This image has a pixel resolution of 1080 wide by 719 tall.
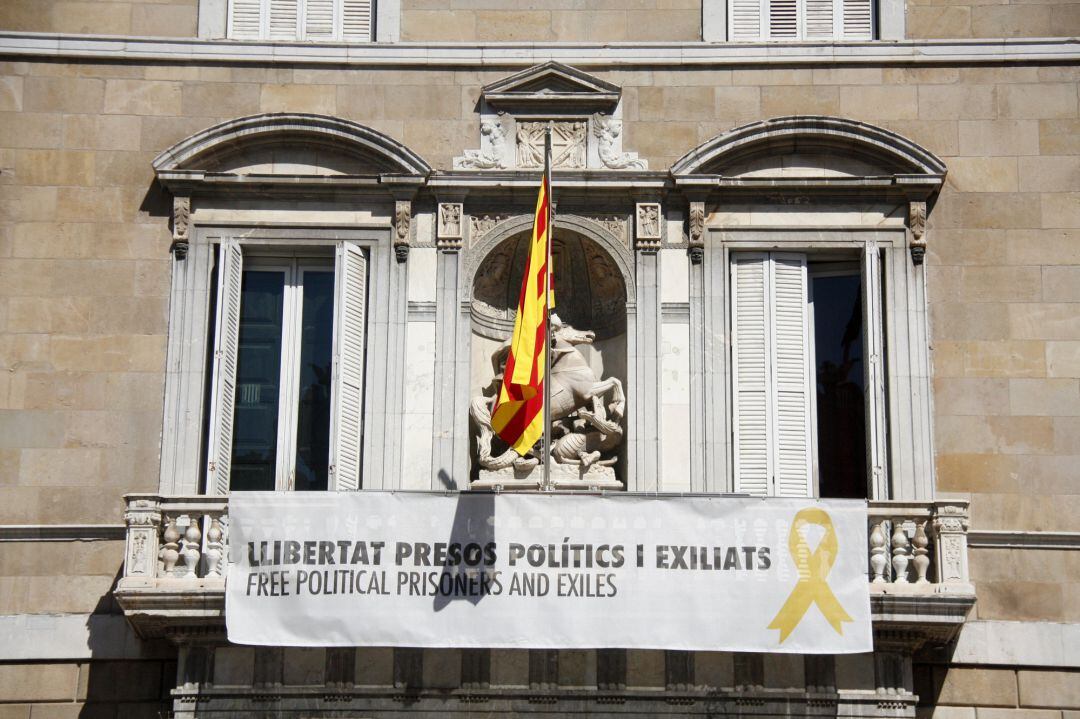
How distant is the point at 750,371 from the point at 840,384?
40.2 inches

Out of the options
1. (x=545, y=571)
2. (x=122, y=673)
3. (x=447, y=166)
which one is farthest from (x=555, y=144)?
(x=122, y=673)

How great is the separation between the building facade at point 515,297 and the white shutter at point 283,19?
0.06m

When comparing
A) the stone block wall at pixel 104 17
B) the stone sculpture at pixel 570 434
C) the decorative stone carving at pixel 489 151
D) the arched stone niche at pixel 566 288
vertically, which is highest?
the stone block wall at pixel 104 17

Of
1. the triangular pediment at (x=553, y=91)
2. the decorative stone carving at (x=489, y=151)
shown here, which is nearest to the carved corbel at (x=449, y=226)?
the decorative stone carving at (x=489, y=151)

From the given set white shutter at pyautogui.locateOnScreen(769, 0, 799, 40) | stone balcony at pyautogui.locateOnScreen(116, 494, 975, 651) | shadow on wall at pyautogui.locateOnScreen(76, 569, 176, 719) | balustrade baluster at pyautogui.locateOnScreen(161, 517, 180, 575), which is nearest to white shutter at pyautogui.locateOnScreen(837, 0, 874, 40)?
white shutter at pyautogui.locateOnScreen(769, 0, 799, 40)

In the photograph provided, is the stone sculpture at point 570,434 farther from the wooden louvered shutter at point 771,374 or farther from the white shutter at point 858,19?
the white shutter at point 858,19

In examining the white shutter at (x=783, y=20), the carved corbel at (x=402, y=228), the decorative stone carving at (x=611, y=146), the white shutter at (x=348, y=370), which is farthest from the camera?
the white shutter at (x=783, y=20)

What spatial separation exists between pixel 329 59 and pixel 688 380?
17.5 feet

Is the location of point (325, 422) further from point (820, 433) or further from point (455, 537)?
point (820, 433)

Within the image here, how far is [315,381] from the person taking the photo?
20.5 metres

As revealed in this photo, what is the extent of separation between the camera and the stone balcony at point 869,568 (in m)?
18.2

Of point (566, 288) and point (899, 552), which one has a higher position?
point (566, 288)

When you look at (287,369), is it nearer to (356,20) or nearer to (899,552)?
(356,20)

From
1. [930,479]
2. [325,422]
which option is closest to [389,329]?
[325,422]
